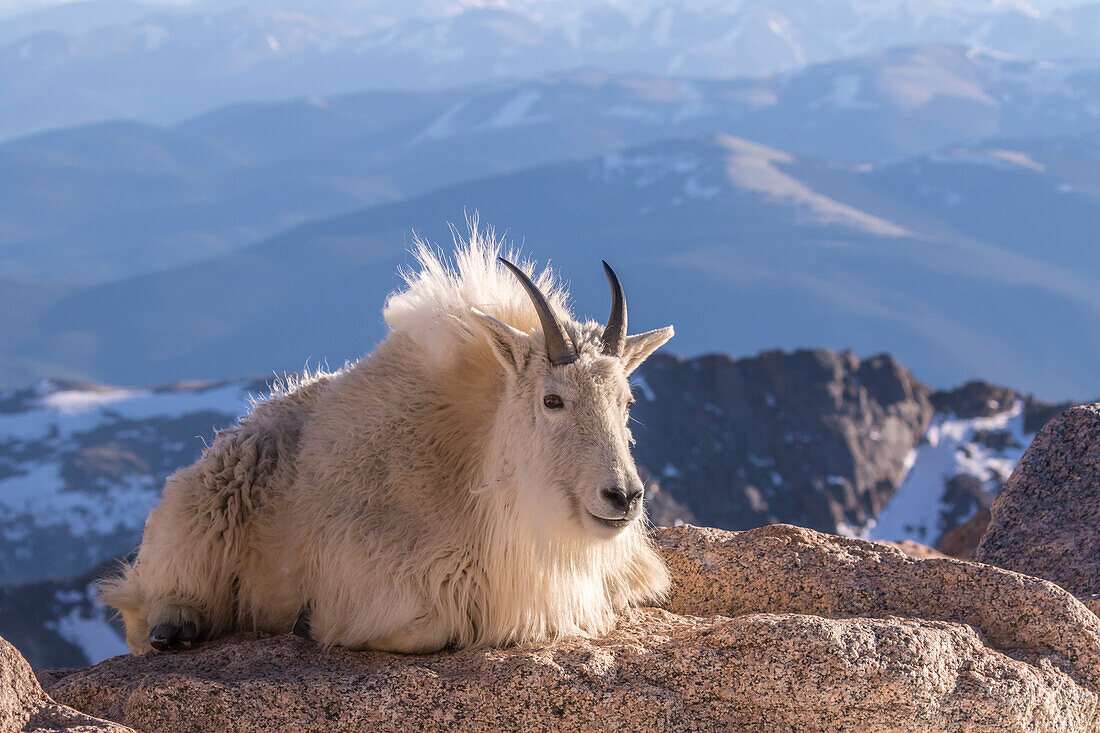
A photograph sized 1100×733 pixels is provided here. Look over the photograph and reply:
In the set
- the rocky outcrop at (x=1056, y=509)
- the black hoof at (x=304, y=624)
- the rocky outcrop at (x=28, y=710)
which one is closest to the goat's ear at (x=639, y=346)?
the black hoof at (x=304, y=624)

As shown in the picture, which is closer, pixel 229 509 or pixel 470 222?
pixel 229 509

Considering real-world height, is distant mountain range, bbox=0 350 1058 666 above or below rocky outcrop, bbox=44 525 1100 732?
above

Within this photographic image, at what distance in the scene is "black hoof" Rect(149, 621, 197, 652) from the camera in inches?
213

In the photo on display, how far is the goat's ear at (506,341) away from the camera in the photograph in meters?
4.82

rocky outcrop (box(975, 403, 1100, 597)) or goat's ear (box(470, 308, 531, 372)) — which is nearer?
goat's ear (box(470, 308, 531, 372))

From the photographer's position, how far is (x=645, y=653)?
14.8ft

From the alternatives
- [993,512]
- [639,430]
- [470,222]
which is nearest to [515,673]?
[470,222]

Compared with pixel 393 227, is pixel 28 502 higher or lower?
lower

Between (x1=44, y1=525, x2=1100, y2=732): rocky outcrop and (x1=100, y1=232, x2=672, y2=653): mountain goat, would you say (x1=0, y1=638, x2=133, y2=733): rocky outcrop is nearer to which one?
(x1=44, y1=525, x2=1100, y2=732): rocky outcrop

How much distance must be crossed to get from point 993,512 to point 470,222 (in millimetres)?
4084

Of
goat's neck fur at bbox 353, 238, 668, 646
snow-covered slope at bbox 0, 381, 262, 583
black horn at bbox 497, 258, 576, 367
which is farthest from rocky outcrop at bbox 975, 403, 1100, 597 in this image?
snow-covered slope at bbox 0, 381, 262, 583

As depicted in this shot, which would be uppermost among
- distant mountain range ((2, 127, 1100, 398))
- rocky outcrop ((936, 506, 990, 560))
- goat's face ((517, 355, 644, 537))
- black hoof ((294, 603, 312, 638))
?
distant mountain range ((2, 127, 1100, 398))

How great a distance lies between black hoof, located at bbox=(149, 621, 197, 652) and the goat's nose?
262 cm

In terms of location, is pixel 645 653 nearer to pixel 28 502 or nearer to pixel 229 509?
pixel 229 509
